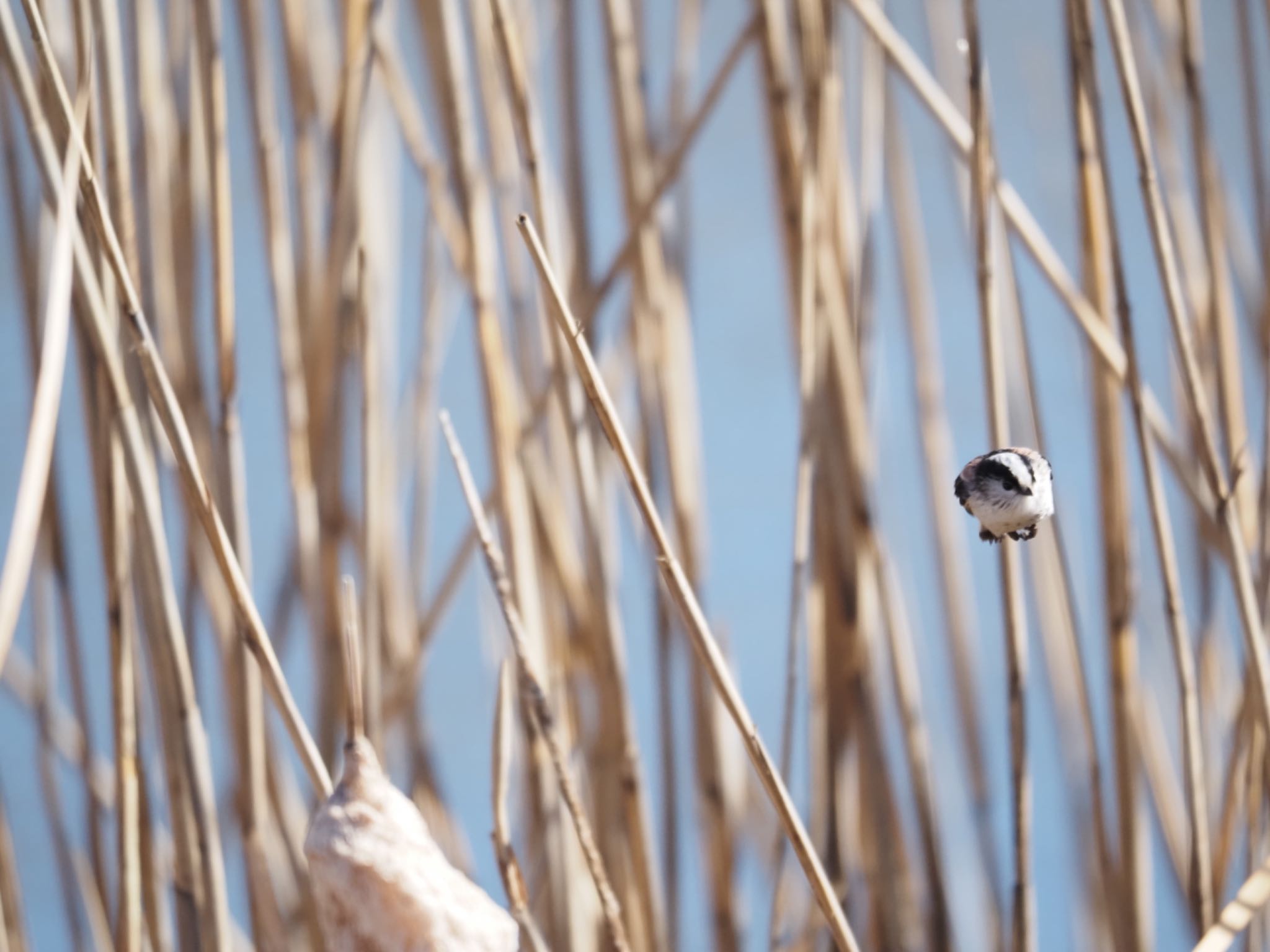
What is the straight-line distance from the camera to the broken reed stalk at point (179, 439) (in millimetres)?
330

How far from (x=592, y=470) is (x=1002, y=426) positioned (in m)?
0.15

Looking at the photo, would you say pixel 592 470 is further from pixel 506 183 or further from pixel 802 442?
pixel 506 183

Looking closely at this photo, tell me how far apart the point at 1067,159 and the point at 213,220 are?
148 centimetres

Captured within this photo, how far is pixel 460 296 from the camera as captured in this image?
96cm

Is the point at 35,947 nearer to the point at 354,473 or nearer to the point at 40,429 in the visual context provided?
the point at 354,473

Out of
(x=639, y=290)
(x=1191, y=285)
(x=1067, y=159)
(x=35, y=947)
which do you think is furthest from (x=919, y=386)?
(x=35, y=947)

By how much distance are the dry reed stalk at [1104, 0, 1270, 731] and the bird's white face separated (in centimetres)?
17

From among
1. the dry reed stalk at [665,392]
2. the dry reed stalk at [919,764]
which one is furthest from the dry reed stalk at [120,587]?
the dry reed stalk at [919,764]

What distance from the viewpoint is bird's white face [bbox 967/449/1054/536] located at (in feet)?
0.86

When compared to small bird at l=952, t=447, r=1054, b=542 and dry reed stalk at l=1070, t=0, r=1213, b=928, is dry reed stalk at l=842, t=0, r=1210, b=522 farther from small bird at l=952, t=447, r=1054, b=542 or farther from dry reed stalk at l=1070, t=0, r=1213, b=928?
small bird at l=952, t=447, r=1054, b=542

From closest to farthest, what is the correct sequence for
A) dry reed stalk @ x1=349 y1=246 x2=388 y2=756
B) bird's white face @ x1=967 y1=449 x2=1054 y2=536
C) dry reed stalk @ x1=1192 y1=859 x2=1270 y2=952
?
bird's white face @ x1=967 y1=449 x2=1054 y2=536, dry reed stalk @ x1=1192 y1=859 x2=1270 y2=952, dry reed stalk @ x1=349 y1=246 x2=388 y2=756

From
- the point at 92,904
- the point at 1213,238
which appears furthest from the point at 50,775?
the point at 1213,238

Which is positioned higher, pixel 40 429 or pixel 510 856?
pixel 40 429

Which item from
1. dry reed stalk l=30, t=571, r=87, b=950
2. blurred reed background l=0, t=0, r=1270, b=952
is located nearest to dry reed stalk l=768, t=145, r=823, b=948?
blurred reed background l=0, t=0, r=1270, b=952
